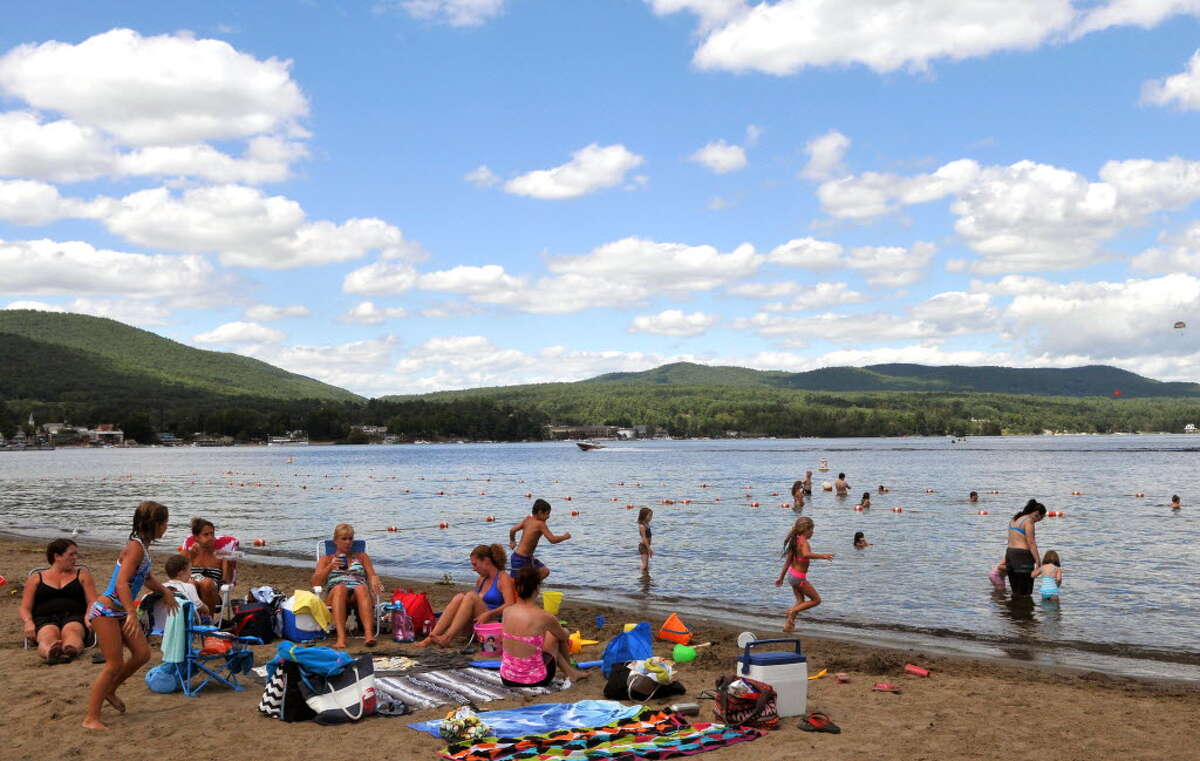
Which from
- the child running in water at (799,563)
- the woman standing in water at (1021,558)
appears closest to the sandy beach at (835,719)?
the child running in water at (799,563)

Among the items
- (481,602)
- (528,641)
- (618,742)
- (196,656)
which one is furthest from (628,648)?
(196,656)

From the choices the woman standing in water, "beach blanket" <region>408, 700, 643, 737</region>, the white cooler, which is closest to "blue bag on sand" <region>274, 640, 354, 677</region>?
"beach blanket" <region>408, 700, 643, 737</region>

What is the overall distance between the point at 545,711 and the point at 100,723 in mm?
3837

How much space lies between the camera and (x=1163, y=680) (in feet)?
35.6

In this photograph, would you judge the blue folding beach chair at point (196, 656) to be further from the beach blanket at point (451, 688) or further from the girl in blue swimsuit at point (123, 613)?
the beach blanket at point (451, 688)

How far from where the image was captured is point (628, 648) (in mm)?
9594

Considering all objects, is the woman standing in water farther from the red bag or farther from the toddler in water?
the red bag

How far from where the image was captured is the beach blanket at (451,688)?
8.83 m

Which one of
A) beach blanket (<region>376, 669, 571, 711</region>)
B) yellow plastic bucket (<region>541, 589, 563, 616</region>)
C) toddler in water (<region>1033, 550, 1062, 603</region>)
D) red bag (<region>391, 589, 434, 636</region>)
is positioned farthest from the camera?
toddler in water (<region>1033, 550, 1062, 603</region>)

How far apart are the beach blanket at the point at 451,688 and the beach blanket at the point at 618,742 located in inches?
55.4

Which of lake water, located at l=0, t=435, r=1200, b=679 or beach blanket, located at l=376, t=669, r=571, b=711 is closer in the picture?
beach blanket, located at l=376, t=669, r=571, b=711

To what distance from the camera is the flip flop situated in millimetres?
7996

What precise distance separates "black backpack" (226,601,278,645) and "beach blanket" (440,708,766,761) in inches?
200

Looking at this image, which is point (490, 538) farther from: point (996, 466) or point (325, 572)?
point (996, 466)
